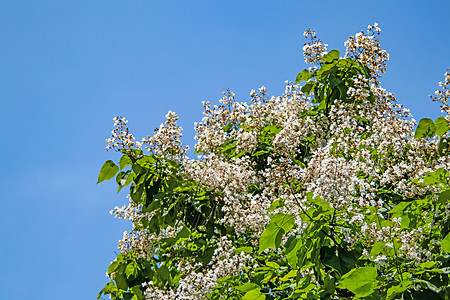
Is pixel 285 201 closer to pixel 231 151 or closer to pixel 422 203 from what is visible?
pixel 422 203

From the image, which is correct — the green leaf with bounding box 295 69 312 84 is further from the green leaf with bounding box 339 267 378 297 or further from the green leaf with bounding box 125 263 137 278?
the green leaf with bounding box 339 267 378 297

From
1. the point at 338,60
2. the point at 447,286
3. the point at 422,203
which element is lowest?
the point at 447,286

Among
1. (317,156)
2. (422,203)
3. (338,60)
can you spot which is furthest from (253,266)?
(338,60)

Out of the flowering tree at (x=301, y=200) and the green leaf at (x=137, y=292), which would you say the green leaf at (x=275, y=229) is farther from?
the green leaf at (x=137, y=292)

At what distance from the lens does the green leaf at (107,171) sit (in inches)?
184

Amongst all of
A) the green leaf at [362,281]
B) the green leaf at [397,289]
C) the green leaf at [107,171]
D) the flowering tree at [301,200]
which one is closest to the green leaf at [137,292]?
the flowering tree at [301,200]

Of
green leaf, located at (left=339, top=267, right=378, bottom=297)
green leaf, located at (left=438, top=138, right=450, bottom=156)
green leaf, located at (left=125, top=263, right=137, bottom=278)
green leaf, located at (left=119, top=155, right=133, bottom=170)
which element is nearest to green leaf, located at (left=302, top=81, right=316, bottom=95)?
green leaf, located at (left=438, top=138, right=450, bottom=156)

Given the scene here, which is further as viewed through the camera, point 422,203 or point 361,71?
point 361,71

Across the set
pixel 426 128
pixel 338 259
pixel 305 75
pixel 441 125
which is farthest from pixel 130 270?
pixel 441 125

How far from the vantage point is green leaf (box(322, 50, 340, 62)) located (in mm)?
5697

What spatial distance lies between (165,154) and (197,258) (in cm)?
117

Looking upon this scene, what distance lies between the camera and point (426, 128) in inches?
155

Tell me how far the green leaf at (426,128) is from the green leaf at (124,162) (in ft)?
8.16

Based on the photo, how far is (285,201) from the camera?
12.5 feet
